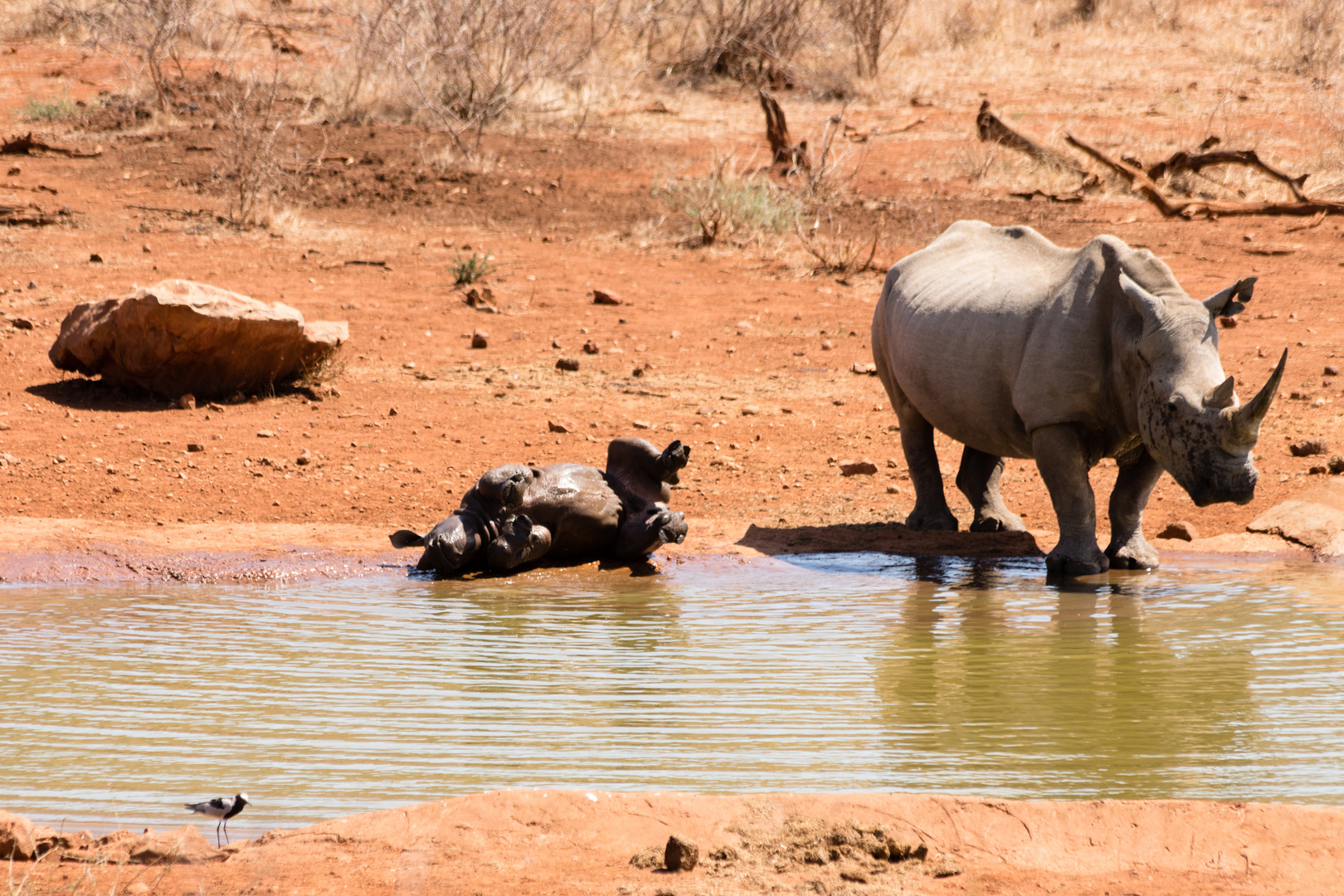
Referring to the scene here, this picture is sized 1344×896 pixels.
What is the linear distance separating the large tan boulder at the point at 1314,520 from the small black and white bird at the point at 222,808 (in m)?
4.95

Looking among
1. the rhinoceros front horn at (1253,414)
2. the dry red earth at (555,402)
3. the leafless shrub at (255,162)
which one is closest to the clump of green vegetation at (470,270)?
the dry red earth at (555,402)

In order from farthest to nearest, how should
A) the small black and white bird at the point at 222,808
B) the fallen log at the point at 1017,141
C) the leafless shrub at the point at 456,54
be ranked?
the leafless shrub at the point at 456,54 < the fallen log at the point at 1017,141 < the small black and white bird at the point at 222,808

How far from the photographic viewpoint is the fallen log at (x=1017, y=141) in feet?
51.8

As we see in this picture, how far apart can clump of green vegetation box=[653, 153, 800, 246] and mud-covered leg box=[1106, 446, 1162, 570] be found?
7.74 m

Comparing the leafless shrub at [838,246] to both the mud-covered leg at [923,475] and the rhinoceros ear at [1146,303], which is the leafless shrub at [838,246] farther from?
the rhinoceros ear at [1146,303]

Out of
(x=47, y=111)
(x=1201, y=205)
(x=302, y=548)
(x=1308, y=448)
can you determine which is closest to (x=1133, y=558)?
(x=1308, y=448)

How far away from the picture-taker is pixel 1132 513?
6219mm

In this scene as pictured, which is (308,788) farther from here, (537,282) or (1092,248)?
(537,282)

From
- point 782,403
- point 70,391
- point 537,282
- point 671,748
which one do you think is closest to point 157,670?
point 671,748

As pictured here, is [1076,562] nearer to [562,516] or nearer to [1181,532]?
[1181,532]

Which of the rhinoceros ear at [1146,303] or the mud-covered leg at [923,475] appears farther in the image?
the mud-covered leg at [923,475]

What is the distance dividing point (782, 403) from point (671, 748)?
598 cm

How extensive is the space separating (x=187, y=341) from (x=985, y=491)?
15.6ft

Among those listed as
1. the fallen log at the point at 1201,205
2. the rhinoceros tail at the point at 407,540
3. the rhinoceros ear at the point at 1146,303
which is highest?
the fallen log at the point at 1201,205
